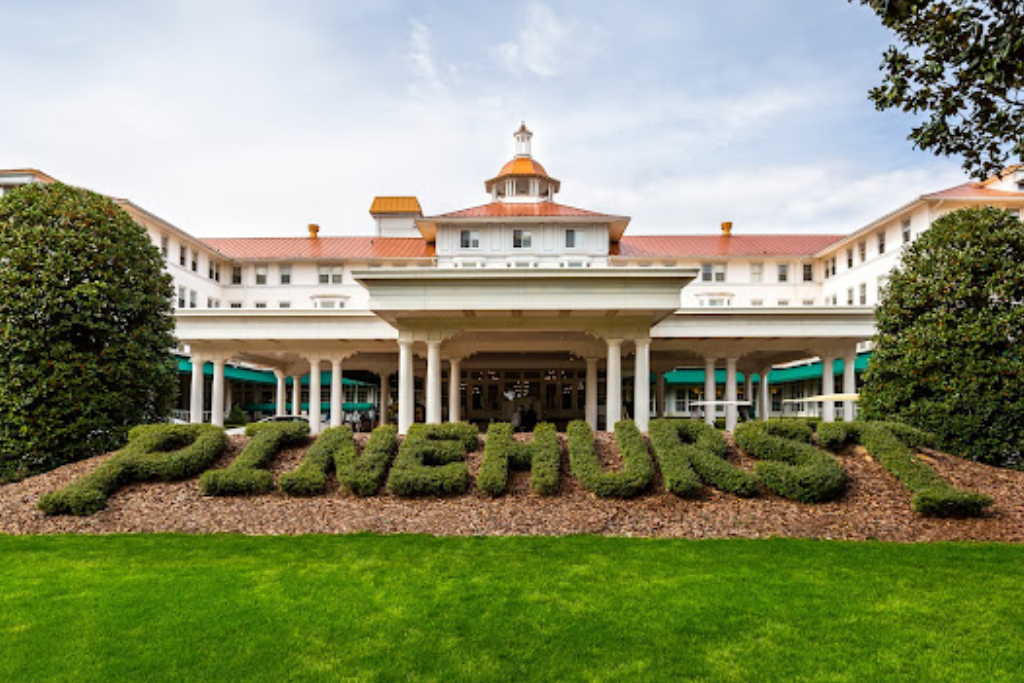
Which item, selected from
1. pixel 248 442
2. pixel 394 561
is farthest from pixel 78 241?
pixel 394 561

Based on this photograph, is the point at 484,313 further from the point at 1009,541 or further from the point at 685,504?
the point at 1009,541

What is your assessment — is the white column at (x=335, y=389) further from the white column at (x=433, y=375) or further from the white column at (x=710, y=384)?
the white column at (x=710, y=384)

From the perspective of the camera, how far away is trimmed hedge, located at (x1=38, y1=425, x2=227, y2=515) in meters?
10.6

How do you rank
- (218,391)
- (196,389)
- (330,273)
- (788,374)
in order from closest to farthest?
(218,391), (196,389), (788,374), (330,273)

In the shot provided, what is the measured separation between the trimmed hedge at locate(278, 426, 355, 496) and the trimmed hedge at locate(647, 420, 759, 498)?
5.45 metres

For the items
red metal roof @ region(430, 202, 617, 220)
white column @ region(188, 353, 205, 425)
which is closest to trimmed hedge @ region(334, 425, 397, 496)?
white column @ region(188, 353, 205, 425)

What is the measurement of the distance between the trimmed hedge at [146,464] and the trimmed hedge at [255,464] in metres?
0.63

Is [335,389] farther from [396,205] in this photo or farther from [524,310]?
[396,205]

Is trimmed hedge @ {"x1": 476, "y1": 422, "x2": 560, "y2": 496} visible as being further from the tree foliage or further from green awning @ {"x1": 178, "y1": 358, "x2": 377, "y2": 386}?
green awning @ {"x1": 178, "y1": 358, "x2": 377, "y2": 386}

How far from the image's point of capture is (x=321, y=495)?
11.3 m

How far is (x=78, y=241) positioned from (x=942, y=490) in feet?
50.9

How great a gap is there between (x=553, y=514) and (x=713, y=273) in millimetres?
46636

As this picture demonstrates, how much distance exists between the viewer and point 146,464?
11.8 m

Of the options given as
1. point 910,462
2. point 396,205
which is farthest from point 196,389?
point 396,205
